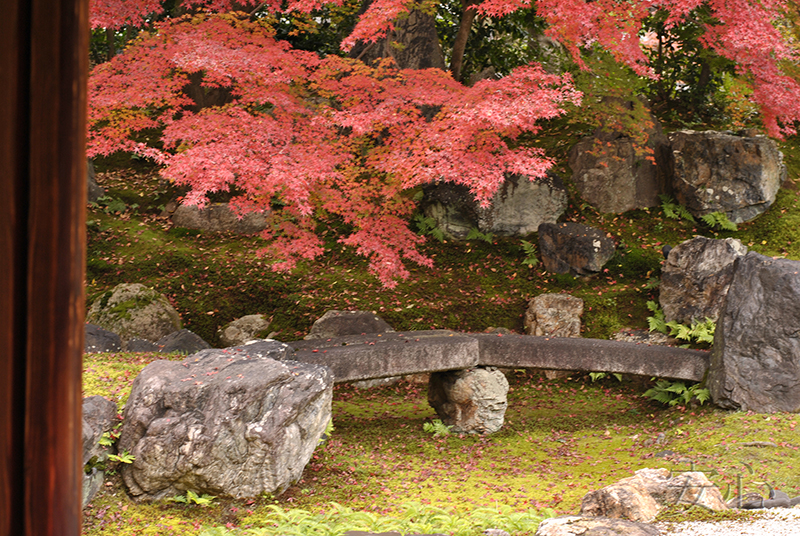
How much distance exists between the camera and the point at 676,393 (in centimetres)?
820

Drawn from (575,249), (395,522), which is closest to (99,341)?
(395,522)

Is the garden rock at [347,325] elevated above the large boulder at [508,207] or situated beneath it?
situated beneath

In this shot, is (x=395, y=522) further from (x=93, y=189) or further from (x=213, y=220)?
(x=93, y=189)

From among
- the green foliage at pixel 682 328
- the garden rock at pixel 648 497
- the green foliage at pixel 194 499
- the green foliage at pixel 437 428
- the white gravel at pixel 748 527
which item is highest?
the green foliage at pixel 682 328

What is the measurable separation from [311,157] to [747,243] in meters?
8.55

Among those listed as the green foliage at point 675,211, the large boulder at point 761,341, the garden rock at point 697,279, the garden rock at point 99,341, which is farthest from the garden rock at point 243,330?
the green foliage at point 675,211

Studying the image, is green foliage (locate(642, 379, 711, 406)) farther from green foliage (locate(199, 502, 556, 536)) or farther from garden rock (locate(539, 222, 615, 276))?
green foliage (locate(199, 502, 556, 536))

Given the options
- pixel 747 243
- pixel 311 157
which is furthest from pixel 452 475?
pixel 747 243

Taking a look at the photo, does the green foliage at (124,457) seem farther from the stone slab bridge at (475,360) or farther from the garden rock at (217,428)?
the stone slab bridge at (475,360)

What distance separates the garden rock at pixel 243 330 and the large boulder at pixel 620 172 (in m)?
6.80

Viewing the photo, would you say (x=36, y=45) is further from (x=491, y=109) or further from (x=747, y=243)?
(x=747, y=243)

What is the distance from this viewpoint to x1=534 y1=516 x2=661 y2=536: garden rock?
128 inches

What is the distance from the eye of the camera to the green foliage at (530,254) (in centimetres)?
1118

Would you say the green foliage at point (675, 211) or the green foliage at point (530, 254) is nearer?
the green foliage at point (530, 254)
